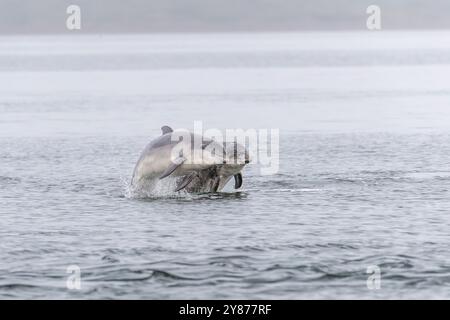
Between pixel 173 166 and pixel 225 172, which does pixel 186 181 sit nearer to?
pixel 173 166

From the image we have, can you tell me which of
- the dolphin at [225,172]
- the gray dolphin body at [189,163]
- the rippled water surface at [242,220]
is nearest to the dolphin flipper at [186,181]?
the gray dolphin body at [189,163]

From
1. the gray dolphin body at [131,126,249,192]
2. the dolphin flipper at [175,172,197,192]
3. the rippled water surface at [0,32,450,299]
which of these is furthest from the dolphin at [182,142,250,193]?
the rippled water surface at [0,32,450,299]

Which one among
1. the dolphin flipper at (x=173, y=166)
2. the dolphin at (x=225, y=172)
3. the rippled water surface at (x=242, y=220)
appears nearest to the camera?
the rippled water surface at (x=242, y=220)

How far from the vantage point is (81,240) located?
27828 mm

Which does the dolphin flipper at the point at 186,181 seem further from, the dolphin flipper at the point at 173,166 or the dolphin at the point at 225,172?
the dolphin flipper at the point at 173,166

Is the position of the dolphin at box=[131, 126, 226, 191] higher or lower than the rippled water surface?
higher

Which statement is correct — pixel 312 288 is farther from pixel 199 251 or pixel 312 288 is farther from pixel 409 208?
pixel 409 208

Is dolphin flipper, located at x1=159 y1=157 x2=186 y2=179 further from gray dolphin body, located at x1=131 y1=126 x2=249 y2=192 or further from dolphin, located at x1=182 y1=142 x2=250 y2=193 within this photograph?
dolphin, located at x1=182 y1=142 x2=250 y2=193

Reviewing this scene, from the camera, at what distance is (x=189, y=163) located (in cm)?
3331

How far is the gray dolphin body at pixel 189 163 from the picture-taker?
109 ft

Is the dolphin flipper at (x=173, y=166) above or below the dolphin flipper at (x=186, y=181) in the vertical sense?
above

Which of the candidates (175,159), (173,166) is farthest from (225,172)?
(173,166)

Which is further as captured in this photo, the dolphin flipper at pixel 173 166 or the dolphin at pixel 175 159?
the dolphin at pixel 175 159

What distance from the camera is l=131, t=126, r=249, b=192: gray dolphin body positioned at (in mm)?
33094
